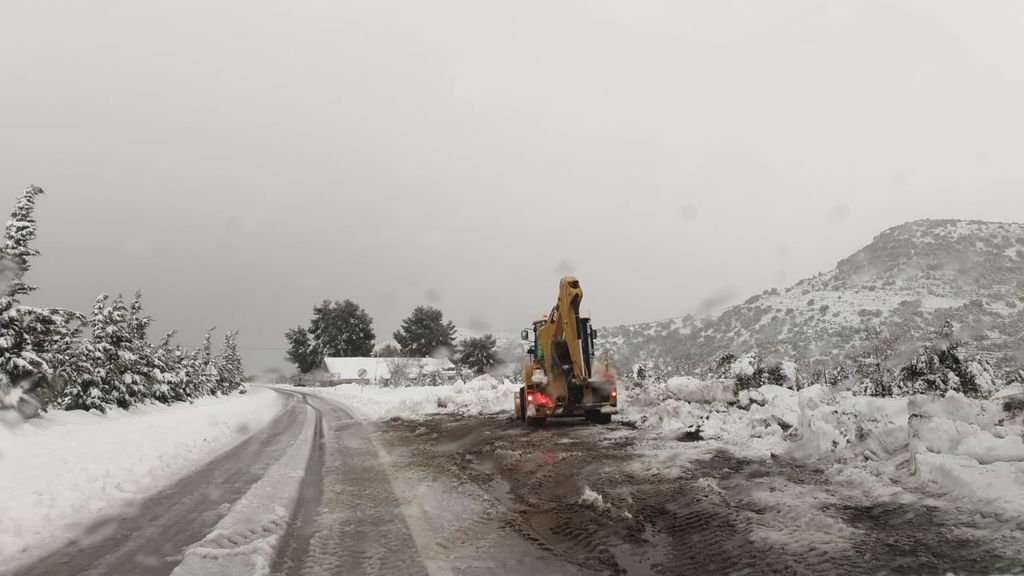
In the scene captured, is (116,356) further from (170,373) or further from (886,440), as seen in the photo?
(886,440)

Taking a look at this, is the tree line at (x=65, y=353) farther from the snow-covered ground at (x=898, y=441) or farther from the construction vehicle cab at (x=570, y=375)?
the snow-covered ground at (x=898, y=441)

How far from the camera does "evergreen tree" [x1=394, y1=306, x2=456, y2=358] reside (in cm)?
8031

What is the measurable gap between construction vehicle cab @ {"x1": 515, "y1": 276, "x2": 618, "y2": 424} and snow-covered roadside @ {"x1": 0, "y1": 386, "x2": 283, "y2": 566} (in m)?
7.69

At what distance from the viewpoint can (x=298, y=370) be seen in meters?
109

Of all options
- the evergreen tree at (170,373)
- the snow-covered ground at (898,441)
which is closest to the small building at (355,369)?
the evergreen tree at (170,373)

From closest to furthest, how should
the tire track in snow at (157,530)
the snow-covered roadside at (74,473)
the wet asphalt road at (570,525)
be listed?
the wet asphalt road at (570,525), the tire track in snow at (157,530), the snow-covered roadside at (74,473)

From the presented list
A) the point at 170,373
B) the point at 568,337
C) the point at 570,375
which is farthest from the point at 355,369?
the point at 568,337

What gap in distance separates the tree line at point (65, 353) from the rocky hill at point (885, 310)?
2122 cm

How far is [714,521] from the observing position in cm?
468

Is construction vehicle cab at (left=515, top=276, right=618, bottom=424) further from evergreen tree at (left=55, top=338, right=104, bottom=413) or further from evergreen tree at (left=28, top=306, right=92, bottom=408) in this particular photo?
evergreen tree at (left=55, top=338, right=104, bottom=413)

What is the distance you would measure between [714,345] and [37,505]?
32228 mm

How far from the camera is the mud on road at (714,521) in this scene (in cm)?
360

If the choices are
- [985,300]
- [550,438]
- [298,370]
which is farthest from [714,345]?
[298,370]

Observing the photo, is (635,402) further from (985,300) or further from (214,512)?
(985,300)
